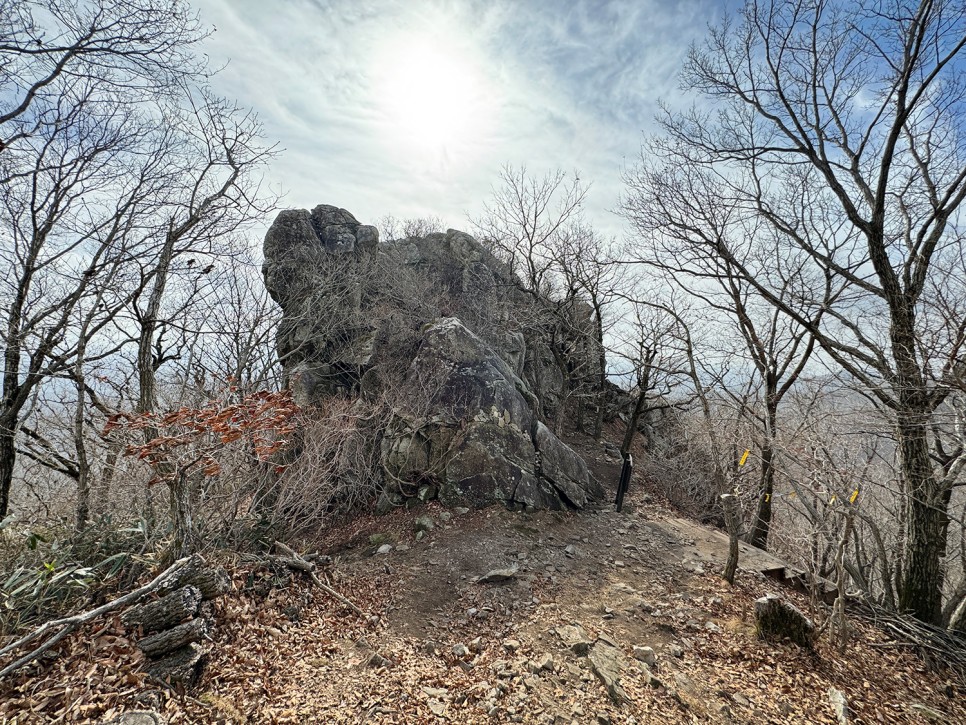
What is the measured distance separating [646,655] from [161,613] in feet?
15.3

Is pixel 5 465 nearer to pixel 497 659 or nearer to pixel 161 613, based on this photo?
pixel 161 613

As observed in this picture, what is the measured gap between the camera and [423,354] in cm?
1016

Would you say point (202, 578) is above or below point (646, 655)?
above

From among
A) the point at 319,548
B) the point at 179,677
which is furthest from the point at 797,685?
the point at 319,548

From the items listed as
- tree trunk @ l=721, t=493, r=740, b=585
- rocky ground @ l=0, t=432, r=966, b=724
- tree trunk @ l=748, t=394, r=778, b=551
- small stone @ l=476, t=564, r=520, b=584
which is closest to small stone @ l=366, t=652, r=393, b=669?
rocky ground @ l=0, t=432, r=966, b=724

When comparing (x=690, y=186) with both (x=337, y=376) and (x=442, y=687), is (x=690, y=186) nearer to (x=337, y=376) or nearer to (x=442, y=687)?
(x=442, y=687)

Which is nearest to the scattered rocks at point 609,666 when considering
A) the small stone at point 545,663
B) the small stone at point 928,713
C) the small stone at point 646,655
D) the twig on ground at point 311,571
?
the small stone at point 646,655

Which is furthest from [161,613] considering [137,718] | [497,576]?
[497,576]

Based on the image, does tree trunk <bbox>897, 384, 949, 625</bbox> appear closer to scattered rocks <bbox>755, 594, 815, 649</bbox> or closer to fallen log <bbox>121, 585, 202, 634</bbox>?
scattered rocks <bbox>755, 594, 815, 649</bbox>

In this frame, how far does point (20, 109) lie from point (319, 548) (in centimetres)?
772

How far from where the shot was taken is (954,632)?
17.0ft

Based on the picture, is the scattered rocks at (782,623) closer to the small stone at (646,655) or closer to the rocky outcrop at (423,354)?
the small stone at (646,655)

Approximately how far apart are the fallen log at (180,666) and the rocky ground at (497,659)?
11 centimetres

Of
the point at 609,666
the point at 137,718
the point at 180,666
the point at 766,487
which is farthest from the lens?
the point at 766,487
